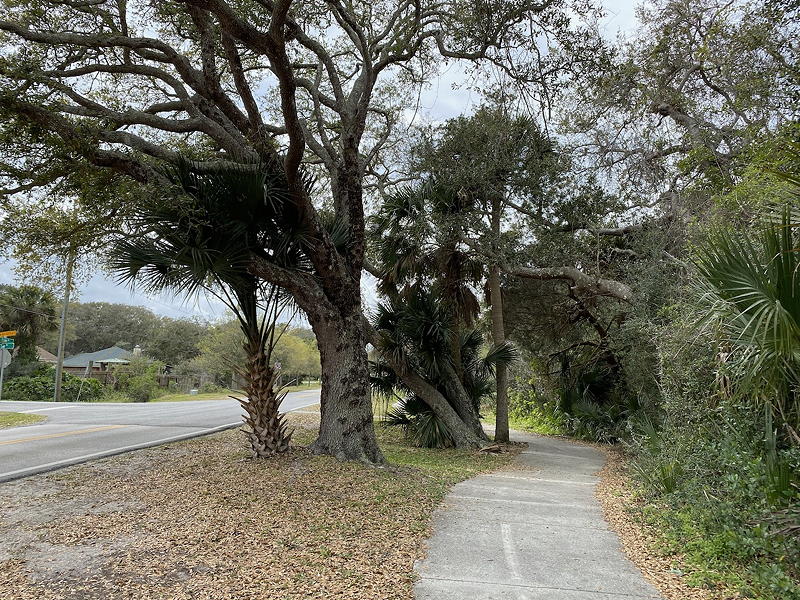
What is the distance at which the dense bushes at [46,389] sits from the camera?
30.3 meters

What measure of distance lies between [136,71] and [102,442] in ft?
24.1

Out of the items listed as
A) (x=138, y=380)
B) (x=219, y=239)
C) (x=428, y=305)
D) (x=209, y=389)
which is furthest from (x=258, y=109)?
(x=209, y=389)

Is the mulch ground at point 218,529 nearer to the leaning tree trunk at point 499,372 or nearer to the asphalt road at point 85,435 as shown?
the asphalt road at point 85,435

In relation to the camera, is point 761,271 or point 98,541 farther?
point 98,541

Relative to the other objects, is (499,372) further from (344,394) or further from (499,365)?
(344,394)

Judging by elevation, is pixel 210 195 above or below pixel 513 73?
below

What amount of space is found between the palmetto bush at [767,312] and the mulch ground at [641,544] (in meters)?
1.46

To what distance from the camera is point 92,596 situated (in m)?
3.97

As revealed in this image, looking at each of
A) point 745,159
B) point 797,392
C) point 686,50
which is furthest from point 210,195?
point 686,50

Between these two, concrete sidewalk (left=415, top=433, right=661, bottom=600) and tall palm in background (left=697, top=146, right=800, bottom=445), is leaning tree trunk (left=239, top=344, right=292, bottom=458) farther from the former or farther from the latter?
tall palm in background (left=697, top=146, right=800, bottom=445)

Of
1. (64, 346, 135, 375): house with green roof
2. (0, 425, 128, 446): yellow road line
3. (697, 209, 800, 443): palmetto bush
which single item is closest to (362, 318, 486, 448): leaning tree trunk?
(0, 425, 128, 446): yellow road line

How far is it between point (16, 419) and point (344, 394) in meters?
12.2

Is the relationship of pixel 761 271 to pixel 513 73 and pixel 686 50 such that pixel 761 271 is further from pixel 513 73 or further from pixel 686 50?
pixel 686 50

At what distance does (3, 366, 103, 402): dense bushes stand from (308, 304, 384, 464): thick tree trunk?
1093 inches
